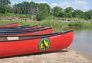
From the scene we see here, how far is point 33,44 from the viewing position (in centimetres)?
1488

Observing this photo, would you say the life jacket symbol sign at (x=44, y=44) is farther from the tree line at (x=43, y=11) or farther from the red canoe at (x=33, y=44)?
the tree line at (x=43, y=11)

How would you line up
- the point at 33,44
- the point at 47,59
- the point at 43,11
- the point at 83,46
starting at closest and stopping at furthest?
the point at 47,59, the point at 33,44, the point at 83,46, the point at 43,11

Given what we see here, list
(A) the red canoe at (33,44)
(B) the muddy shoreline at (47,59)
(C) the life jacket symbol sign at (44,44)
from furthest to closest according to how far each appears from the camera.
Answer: (C) the life jacket symbol sign at (44,44)
(A) the red canoe at (33,44)
(B) the muddy shoreline at (47,59)

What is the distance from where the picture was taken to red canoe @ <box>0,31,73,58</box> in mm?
13898

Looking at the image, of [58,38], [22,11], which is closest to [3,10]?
[22,11]

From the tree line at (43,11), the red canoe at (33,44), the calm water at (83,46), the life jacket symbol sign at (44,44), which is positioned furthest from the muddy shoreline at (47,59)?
the tree line at (43,11)

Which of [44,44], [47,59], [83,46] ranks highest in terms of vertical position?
[44,44]

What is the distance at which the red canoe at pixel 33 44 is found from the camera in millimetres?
13898

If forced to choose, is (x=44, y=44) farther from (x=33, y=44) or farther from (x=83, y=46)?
(x=83, y=46)

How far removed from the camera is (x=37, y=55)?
15.3 meters

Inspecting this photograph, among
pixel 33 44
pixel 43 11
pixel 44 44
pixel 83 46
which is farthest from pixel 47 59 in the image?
pixel 43 11

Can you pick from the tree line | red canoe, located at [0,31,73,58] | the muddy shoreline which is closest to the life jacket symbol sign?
red canoe, located at [0,31,73,58]

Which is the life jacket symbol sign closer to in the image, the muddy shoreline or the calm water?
the muddy shoreline

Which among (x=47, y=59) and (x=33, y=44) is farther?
(x=33, y=44)
